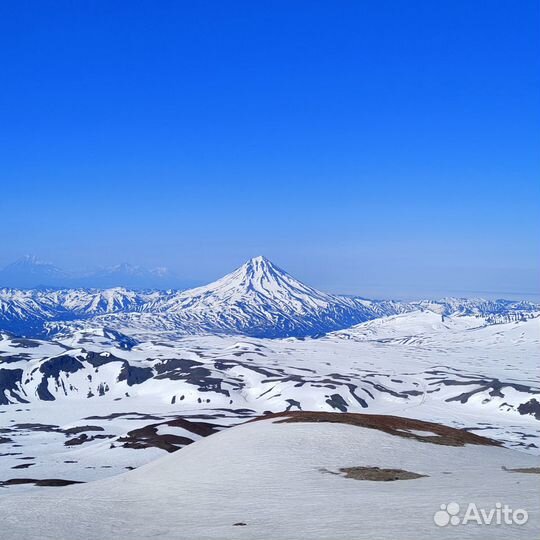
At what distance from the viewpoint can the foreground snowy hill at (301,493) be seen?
17.8 m

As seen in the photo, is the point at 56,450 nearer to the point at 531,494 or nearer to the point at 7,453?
the point at 7,453

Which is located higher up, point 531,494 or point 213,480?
point 531,494

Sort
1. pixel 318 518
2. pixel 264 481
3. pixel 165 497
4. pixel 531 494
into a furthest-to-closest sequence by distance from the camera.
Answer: pixel 264 481 → pixel 165 497 → pixel 531 494 → pixel 318 518

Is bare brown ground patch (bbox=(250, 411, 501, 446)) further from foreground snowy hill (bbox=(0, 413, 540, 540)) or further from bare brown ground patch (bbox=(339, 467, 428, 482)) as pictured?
bare brown ground patch (bbox=(339, 467, 428, 482))

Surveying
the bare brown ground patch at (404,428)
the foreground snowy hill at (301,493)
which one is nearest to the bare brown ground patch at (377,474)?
the foreground snowy hill at (301,493)

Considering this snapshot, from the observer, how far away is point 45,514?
2266 centimetres

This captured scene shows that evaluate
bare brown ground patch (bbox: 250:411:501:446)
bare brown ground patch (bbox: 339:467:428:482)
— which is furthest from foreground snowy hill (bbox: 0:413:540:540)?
bare brown ground patch (bbox: 250:411:501:446)

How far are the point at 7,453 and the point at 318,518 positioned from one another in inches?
4527

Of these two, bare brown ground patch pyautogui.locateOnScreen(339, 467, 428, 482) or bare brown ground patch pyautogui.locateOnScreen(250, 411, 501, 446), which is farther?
bare brown ground patch pyautogui.locateOnScreen(250, 411, 501, 446)

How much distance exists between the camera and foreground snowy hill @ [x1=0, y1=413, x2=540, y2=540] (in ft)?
58.4

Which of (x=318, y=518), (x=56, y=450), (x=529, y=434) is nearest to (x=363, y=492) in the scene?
(x=318, y=518)

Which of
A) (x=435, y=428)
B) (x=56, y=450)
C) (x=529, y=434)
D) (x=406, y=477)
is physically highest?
(x=406, y=477)
